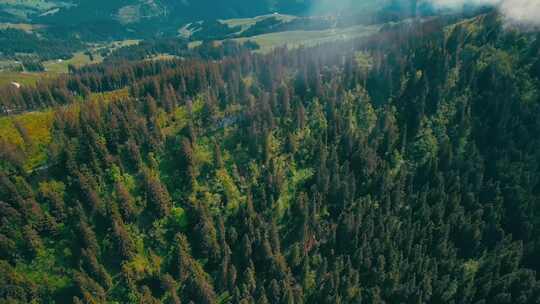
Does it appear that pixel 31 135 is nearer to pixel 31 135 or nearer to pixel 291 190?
pixel 31 135

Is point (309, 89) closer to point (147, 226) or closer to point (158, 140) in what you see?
point (158, 140)

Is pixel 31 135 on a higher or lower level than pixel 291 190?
higher

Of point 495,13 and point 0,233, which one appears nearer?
point 0,233

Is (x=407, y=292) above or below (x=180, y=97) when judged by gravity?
below

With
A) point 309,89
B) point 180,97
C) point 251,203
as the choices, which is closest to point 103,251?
point 251,203

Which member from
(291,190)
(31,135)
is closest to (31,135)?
(31,135)

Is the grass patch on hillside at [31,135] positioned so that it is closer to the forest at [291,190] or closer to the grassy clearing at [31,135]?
Result: the grassy clearing at [31,135]

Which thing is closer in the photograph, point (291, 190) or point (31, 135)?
point (291, 190)

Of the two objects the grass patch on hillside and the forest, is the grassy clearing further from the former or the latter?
the forest
